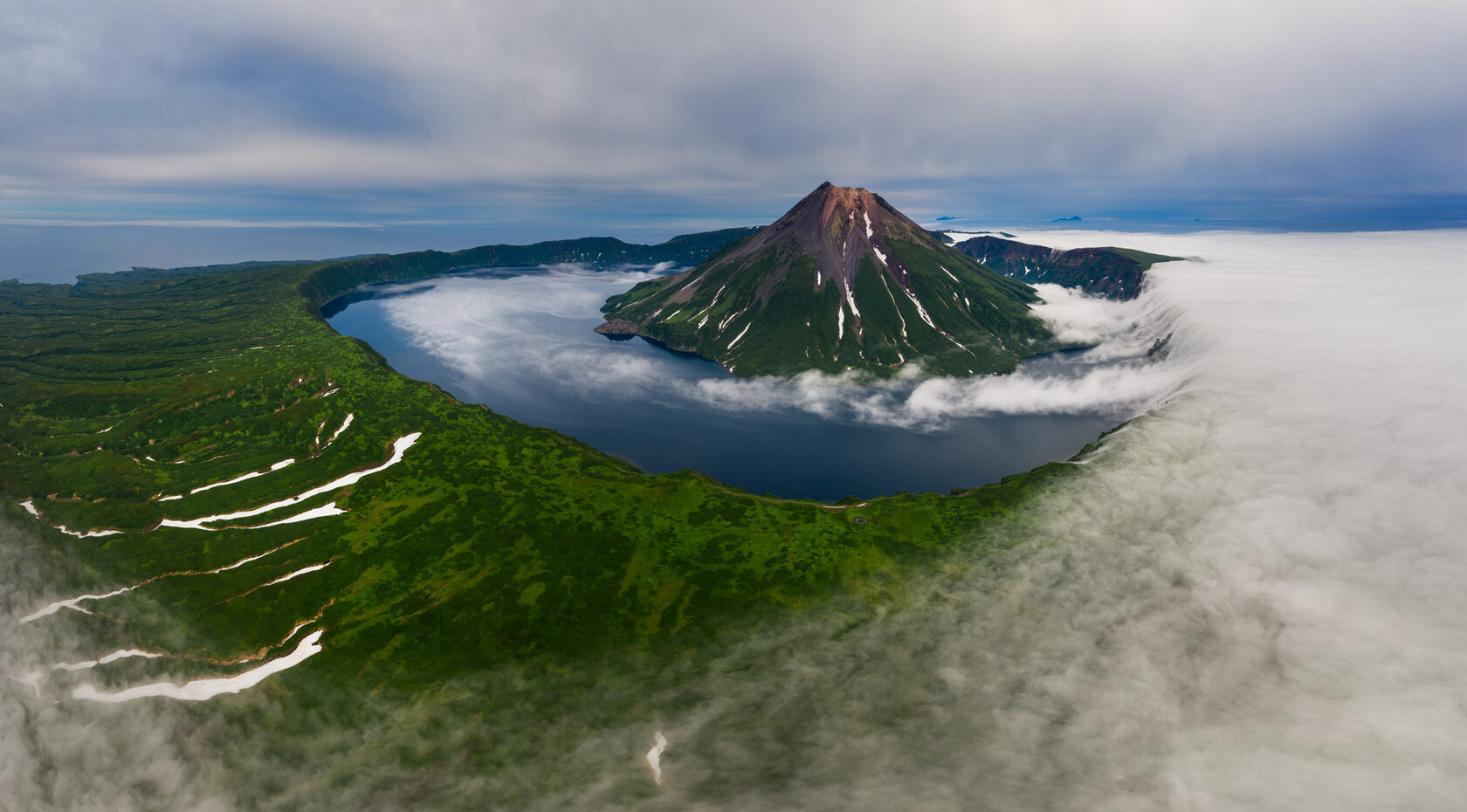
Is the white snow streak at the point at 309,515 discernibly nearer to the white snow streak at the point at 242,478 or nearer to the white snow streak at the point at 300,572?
the white snow streak at the point at 300,572

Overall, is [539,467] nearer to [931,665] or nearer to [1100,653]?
[931,665]

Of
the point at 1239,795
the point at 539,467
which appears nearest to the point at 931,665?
the point at 1239,795

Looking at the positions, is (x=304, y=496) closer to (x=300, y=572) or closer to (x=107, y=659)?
(x=300, y=572)

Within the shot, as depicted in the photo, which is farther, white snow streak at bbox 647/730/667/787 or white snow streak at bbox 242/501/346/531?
white snow streak at bbox 242/501/346/531

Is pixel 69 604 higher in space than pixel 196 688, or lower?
higher

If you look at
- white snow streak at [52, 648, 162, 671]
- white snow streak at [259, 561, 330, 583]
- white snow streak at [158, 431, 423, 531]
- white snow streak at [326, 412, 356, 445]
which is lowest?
white snow streak at [52, 648, 162, 671]

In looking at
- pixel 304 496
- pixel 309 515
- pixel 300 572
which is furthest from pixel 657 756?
pixel 304 496

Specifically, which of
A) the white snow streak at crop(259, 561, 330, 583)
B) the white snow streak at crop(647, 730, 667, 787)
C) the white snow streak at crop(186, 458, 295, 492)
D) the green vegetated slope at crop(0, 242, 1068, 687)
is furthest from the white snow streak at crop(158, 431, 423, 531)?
the white snow streak at crop(647, 730, 667, 787)

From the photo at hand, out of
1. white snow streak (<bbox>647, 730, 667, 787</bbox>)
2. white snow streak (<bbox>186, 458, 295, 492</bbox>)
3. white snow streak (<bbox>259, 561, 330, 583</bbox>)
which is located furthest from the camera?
white snow streak (<bbox>186, 458, 295, 492</bbox>)

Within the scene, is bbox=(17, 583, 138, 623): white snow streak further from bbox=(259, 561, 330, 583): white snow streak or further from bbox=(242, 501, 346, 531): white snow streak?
bbox=(259, 561, 330, 583): white snow streak

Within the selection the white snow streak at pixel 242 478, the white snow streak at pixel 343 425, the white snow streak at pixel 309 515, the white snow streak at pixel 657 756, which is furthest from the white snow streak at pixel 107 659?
the white snow streak at pixel 343 425
